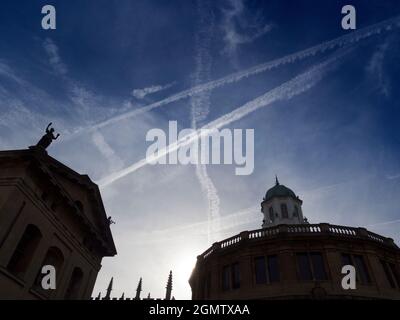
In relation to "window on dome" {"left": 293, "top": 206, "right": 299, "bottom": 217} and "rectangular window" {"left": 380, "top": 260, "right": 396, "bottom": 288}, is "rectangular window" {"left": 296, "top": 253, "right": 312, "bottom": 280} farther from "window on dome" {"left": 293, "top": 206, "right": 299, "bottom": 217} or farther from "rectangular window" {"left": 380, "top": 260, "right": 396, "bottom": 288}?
"window on dome" {"left": 293, "top": 206, "right": 299, "bottom": 217}

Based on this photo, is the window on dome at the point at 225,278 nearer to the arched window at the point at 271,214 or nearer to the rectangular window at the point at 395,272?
the rectangular window at the point at 395,272

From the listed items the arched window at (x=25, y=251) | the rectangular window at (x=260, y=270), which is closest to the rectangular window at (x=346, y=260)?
the rectangular window at (x=260, y=270)

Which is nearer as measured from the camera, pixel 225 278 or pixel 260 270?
pixel 260 270

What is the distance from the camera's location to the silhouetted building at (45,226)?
15.5 meters

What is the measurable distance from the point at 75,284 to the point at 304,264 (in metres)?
18.1

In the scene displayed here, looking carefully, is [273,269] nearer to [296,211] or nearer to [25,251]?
[25,251]

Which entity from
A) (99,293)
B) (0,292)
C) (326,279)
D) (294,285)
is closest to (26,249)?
(0,292)

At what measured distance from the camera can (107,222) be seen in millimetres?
25359

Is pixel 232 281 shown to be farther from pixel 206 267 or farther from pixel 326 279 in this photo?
pixel 326 279

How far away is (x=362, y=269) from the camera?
2181 centimetres

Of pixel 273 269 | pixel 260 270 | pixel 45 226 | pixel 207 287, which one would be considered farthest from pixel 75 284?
pixel 273 269

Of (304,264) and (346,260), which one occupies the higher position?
Result: (346,260)

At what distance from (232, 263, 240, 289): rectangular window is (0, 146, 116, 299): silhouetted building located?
11.6 meters
